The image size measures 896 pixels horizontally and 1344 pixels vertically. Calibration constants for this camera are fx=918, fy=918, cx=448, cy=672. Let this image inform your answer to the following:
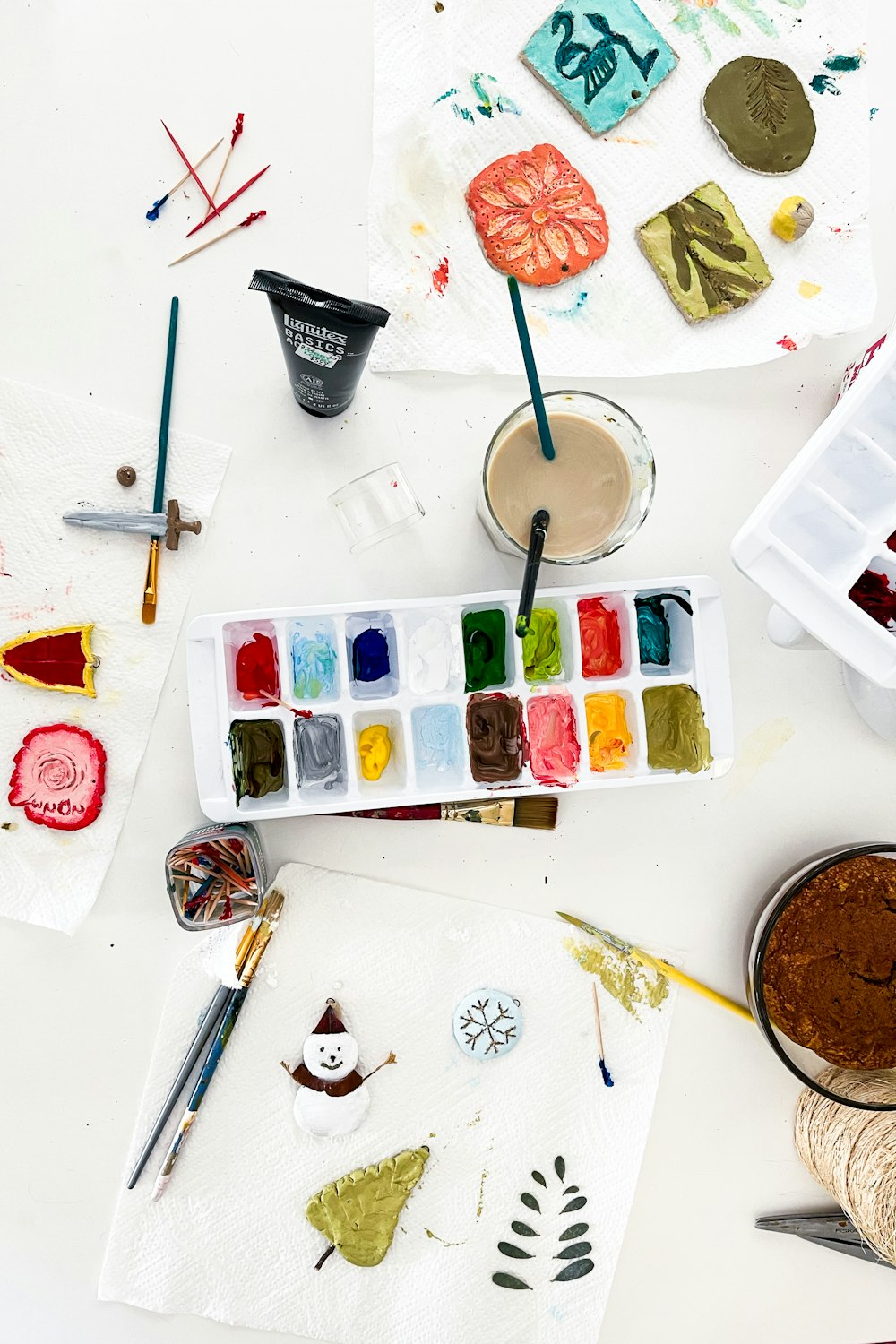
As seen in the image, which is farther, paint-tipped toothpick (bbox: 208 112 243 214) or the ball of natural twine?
paint-tipped toothpick (bbox: 208 112 243 214)

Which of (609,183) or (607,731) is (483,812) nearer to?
(607,731)

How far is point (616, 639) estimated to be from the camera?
1140 millimetres

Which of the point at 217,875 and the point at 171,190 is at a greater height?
the point at 171,190

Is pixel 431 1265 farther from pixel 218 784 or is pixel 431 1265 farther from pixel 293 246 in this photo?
pixel 293 246

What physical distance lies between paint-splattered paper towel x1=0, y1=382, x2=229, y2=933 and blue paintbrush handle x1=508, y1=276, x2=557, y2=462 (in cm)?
42

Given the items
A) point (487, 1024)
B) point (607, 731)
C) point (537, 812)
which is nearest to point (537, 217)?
point (607, 731)

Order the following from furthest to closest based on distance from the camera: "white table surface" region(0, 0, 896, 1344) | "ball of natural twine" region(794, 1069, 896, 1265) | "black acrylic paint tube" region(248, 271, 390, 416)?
"white table surface" region(0, 0, 896, 1344), "ball of natural twine" region(794, 1069, 896, 1265), "black acrylic paint tube" region(248, 271, 390, 416)

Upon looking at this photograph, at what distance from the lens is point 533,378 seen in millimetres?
961

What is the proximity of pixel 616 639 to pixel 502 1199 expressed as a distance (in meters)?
0.75

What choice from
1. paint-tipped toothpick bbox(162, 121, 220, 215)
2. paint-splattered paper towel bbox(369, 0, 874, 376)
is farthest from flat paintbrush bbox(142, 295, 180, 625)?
paint-splattered paper towel bbox(369, 0, 874, 376)

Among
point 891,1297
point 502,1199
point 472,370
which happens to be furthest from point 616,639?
point 891,1297

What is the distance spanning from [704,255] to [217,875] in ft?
3.33

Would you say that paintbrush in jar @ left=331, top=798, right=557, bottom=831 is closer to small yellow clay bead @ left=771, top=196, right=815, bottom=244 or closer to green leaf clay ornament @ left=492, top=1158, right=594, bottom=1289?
green leaf clay ornament @ left=492, top=1158, right=594, bottom=1289

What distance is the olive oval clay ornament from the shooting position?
119 cm
